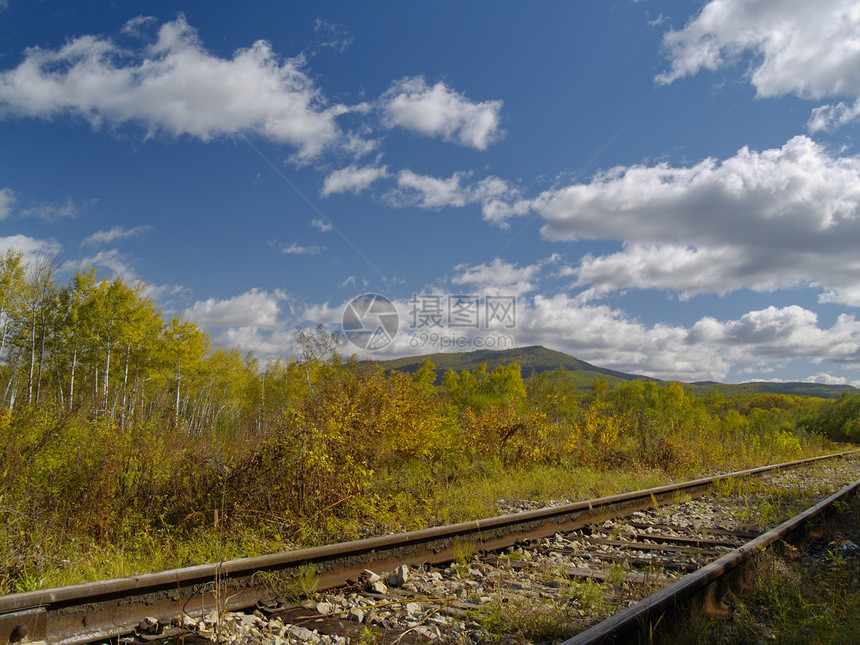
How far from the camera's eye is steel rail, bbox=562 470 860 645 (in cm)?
276

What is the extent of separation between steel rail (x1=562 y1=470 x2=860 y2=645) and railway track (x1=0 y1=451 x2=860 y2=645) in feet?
0.07

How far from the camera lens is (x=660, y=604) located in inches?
127

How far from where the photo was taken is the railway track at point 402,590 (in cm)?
333

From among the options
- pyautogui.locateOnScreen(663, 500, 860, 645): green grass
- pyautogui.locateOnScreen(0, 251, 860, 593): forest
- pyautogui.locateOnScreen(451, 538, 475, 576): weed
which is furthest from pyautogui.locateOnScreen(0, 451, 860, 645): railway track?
pyautogui.locateOnScreen(0, 251, 860, 593): forest

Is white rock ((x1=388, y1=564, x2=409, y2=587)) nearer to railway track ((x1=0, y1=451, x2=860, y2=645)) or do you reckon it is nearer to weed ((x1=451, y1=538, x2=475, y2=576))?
railway track ((x1=0, y1=451, x2=860, y2=645))

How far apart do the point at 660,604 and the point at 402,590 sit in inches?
79.9

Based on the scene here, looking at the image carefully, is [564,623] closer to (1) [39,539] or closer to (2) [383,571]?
(2) [383,571]

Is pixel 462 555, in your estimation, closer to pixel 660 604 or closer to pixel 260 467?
pixel 660 604

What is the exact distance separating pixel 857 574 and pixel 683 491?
4755 mm

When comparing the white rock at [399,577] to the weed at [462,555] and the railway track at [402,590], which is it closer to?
the railway track at [402,590]

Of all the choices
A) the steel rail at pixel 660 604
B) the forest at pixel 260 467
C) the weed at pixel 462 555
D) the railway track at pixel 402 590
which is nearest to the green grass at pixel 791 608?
the steel rail at pixel 660 604

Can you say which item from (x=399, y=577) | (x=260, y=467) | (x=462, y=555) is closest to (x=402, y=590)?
(x=399, y=577)

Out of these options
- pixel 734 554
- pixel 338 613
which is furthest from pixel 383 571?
pixel 734 554

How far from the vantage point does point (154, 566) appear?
15.0ft
